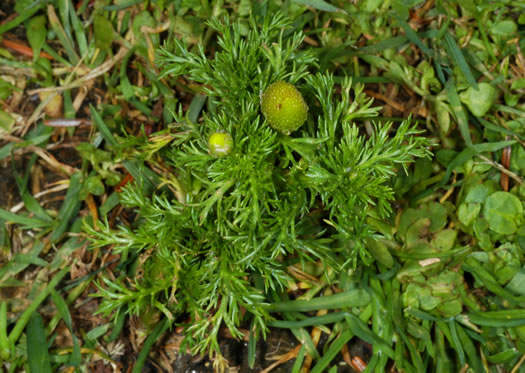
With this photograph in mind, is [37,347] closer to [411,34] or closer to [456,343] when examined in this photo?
[456,343]

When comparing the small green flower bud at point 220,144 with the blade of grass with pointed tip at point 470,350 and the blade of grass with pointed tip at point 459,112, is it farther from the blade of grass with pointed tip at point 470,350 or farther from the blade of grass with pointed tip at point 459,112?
the blade of grass with pointed tip at point 470,350

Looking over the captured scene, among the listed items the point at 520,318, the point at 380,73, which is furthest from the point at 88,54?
the point at 520,318

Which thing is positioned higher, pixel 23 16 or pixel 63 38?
pixel 23 16

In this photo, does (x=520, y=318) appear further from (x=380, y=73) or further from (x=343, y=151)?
(x=380, y=73)

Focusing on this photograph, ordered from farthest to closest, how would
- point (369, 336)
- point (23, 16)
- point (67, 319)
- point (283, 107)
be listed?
point (23, 16), point (67, 319), point (369, 336), point (283, 107)

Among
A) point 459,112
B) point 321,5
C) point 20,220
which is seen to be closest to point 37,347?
point 20,220

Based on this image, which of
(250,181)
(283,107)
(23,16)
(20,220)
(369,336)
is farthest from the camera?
(23,16)
